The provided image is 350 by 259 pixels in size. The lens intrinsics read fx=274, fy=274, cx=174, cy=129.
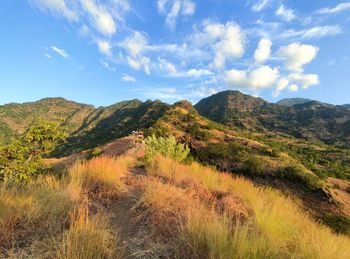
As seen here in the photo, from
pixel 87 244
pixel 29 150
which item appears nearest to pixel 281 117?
pixel 29 150

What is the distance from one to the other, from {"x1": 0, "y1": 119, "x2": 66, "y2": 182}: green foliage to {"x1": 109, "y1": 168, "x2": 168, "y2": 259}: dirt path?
2.33 metres

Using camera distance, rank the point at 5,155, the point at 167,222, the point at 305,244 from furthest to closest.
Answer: the point at 5,155
the point at 167,222
the point at 305,244

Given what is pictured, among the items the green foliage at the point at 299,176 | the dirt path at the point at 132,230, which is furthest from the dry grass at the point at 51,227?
the green foliage at the point at 299,176

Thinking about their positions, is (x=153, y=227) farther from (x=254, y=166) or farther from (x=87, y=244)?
(x=254, y=166)

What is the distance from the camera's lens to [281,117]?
9925 centimetres

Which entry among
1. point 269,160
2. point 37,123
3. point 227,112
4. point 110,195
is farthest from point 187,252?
point 227,112

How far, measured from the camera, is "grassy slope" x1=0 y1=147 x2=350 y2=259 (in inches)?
123

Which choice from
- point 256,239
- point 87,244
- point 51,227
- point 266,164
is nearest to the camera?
point 87,244

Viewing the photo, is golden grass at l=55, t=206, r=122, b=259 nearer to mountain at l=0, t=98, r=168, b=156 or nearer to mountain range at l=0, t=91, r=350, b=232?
mountain range at l=0, t=91, r=350, b=232

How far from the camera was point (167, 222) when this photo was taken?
4180 millimetres

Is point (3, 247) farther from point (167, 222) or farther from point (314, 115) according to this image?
point (314, 115)

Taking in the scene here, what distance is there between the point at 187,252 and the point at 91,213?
6.88 feet

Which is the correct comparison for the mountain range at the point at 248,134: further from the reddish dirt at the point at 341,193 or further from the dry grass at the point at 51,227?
the dry grass at the point at 51,227

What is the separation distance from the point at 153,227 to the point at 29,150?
4.32 meters
